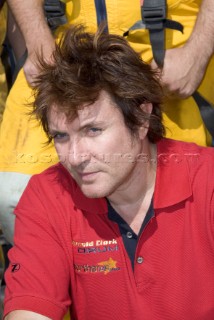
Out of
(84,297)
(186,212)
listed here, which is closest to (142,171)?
(186,212)

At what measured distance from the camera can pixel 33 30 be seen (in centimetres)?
261

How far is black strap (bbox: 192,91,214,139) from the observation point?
2.57m

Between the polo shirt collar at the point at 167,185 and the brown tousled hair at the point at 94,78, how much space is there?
129mm

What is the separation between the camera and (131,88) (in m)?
1.98

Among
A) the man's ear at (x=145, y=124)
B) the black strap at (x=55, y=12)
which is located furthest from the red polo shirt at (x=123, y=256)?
the black strap at (x=55, y=12)

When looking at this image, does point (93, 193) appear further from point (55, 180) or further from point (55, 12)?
point (55, 12)

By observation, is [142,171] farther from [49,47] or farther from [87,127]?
[49,47]

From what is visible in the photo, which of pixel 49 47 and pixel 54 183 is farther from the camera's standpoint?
pixel 49 47

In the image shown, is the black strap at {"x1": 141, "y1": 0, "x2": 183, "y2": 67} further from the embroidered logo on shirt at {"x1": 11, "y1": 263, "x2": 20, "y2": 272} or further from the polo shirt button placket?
the embroidered logo on shirt at {"x1": 11, "y1": 263, "x2": 20, "y2": 272}

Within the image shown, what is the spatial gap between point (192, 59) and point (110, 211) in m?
0.76

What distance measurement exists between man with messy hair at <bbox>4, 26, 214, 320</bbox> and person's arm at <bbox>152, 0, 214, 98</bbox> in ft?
1.04

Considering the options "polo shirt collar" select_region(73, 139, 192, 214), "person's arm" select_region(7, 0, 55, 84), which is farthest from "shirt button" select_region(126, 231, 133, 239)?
"person's arm" select_region(7, 0, 55, 84)

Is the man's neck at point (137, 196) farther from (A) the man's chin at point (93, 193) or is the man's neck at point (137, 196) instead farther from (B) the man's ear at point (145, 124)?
(A) the man's chin at point (93, 193)

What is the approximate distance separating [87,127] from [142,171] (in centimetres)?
28
